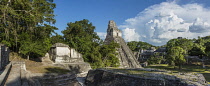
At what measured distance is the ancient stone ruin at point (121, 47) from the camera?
26.9 m

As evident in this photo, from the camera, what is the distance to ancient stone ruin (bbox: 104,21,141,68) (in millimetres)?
26856

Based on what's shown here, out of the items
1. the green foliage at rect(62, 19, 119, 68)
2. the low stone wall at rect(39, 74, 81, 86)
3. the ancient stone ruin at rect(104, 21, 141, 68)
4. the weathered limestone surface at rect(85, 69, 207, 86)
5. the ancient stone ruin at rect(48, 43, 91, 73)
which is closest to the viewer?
the weathered limestone surface at rect(85, 69, 207, 86)

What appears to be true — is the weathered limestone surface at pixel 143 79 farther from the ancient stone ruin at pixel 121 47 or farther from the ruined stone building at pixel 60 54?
the ancient stone ruin at pixel 121 47

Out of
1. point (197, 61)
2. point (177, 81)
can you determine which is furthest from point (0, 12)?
point (197, 61)

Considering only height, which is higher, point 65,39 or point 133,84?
point 65,39

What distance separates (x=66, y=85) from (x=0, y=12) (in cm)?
973

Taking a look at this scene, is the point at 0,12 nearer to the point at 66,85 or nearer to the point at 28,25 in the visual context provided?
the point at 28,25

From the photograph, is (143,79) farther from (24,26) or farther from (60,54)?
(24,26)

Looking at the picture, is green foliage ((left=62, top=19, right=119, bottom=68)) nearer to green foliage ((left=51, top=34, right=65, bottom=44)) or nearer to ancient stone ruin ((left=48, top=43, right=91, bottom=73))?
green foliage ((left=51, top=34, right=65, bottom=44))

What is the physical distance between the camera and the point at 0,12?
40.9ft

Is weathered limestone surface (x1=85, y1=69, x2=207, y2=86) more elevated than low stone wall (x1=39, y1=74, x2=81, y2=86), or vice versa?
weathered limestone surface (x1=85, y1=69, x2=207, y2=86)

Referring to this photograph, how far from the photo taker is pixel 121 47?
102 ft

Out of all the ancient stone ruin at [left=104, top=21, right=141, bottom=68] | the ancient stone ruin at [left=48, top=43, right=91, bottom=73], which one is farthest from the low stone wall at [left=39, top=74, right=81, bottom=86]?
the ancient stone ruin at [left=104, top=21, right=141, bottom=68]

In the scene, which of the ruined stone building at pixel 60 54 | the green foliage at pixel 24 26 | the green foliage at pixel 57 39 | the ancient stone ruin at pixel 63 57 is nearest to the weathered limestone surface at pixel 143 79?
the ancient stone ruin at pixel 63 57
